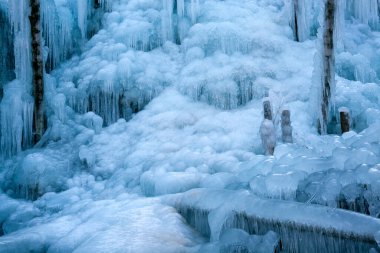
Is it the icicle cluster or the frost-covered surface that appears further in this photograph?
the icicle cluster

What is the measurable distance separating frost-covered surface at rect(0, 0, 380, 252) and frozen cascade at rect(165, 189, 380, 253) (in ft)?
0.06

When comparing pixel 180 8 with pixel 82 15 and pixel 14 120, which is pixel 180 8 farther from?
pixel 14 120

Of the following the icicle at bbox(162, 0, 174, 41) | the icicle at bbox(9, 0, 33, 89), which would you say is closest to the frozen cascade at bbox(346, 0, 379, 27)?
the icicle at bbox(162, 0, 174, 41)

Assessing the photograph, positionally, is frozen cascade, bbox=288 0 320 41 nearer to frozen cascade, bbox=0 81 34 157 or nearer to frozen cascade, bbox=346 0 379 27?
frozen cascade, bbox=346 0 379 27

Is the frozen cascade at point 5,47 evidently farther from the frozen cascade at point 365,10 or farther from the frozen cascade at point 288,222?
the frozen cascade at point 365,10

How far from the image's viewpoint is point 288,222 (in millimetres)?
2938

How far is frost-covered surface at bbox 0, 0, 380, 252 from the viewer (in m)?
3.37

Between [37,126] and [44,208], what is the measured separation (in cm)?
204

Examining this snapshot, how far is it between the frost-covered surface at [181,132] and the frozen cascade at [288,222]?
0.06 ft

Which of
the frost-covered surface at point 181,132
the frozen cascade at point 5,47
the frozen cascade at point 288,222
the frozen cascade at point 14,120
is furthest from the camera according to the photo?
the frozen cascade at point 5,47

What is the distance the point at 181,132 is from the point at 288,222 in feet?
13.6

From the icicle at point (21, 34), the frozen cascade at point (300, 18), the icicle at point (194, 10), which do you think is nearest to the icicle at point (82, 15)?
the icicle at point (21, 34)

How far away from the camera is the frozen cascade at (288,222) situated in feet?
8.62

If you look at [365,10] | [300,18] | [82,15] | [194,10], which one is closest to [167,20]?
[194,10]
